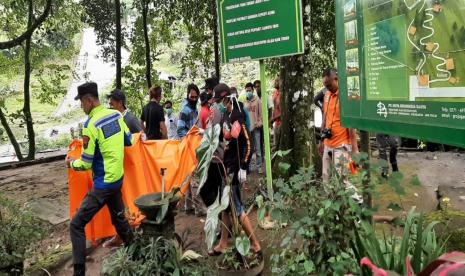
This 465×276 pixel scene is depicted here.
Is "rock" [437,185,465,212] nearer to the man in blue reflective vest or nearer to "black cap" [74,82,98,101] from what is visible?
the man in blue reflective vest

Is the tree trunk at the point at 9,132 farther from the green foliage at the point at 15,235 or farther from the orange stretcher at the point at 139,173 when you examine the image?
the green foliage at the point at 15,235

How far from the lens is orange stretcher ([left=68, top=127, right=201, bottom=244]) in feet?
15.3

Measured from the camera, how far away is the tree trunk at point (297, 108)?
5.37 metres

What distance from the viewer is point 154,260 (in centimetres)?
363

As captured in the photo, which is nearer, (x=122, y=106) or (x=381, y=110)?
(x=381, y=110)

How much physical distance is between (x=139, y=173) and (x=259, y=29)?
2.38m

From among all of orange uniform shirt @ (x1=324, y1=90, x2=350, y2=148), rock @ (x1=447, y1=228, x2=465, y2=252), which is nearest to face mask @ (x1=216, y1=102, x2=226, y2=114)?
orange uniform shirt @ (x1=324, y1=90, x2=350, y2=148)

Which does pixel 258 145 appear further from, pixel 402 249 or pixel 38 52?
pixel 38 52

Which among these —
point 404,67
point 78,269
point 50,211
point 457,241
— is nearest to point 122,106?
point 78,269

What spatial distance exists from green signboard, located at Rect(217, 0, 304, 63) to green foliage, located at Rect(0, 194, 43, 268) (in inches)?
98.9

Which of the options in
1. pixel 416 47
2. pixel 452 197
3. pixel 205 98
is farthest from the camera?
pixel 205 98

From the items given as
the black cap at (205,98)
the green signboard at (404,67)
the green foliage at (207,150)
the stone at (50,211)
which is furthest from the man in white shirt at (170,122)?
the green signboard at (404,67)

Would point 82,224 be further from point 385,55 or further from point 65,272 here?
point 385,55

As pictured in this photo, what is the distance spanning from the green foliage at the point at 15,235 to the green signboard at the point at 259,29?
8.24 feet
